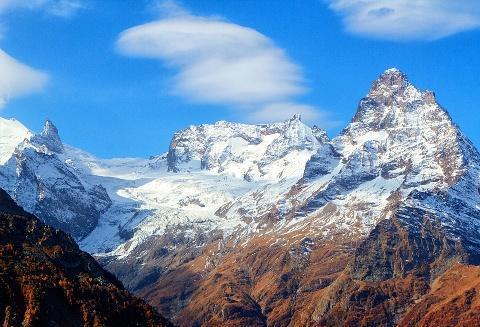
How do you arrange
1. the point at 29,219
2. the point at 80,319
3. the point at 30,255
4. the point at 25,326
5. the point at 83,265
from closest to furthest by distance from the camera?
the point at 25,326
the point at 80,319
the point at 30,255
the point at 83,265
the point at 29,219

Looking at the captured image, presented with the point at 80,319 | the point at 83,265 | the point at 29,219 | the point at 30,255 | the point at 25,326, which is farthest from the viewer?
the point at 29,219

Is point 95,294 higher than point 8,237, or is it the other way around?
point 8,237

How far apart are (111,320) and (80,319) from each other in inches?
255

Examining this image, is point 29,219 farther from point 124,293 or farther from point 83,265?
point 124,293

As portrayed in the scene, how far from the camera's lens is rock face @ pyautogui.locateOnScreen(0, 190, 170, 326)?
→ 149375 millimetres

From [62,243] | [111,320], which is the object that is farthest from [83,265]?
[111,320]

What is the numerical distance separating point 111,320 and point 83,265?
23.9 m

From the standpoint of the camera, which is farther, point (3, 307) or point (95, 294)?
point (95, 294)

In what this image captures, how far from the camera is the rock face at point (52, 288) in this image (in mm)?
149375

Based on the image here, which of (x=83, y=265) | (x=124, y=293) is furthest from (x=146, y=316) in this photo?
(x=83, y=265)

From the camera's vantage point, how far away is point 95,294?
163 metres

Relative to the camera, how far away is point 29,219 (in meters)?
196

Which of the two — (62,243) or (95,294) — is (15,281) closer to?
(95,294)

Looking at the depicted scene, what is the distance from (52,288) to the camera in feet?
511
